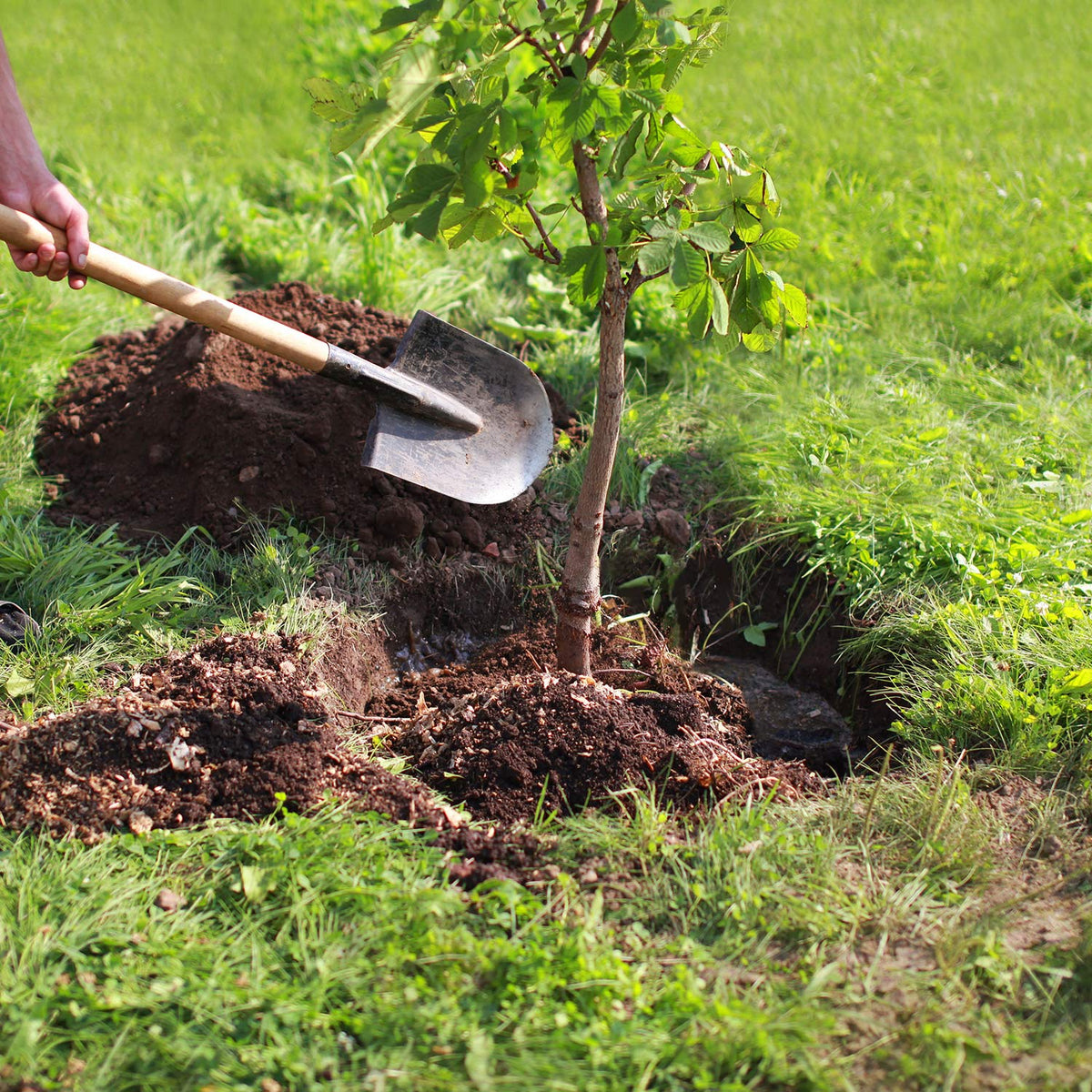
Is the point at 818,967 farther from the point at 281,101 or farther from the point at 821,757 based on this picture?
the point at 281,101

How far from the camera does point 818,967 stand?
79.7 inches

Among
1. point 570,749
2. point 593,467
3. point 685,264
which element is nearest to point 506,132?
point 685,264

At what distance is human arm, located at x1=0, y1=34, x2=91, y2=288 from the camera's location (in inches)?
109

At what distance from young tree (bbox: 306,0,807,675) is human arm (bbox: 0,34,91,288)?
908 mm

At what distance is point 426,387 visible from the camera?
320cm

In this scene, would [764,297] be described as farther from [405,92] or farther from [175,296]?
[175,296]

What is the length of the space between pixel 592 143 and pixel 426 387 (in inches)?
42.2

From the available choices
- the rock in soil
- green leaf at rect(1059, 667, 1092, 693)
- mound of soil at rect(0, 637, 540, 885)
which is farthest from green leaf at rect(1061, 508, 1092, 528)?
mound of soil at rect(0, 637, 540, 885)

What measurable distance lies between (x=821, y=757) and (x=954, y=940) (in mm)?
874

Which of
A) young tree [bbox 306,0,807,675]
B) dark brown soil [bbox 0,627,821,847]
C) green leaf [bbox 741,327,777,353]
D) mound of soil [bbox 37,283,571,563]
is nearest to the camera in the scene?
young tree [bbox 306,0,807,675]

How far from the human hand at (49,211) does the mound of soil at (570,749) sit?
160cm

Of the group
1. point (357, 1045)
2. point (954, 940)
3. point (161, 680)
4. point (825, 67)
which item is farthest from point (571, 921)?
point (825, 67)

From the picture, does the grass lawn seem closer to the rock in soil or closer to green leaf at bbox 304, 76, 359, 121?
the rock in soil

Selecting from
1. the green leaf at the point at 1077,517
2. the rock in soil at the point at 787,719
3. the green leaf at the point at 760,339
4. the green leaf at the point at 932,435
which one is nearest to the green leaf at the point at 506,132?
the green leaf at the point at 760,339
